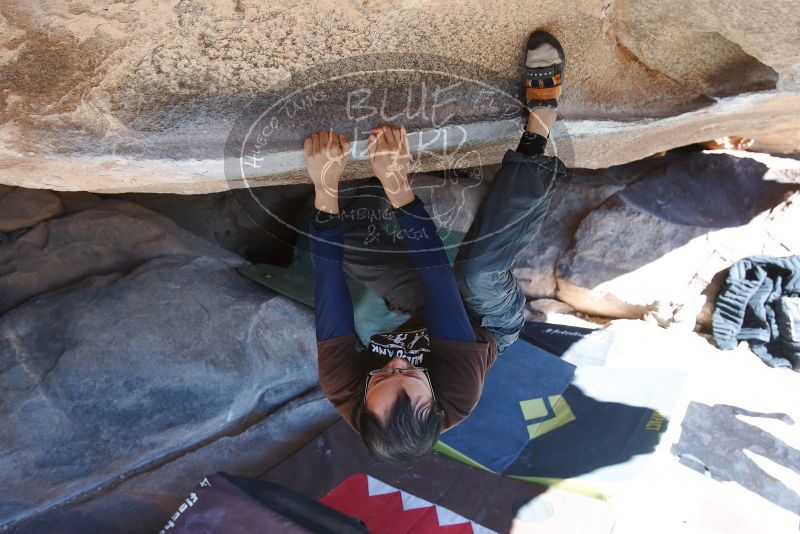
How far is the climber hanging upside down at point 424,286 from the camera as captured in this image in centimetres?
127

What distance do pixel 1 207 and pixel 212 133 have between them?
1144 millimetres

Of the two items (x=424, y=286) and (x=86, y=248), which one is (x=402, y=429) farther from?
(x=86, y=248)

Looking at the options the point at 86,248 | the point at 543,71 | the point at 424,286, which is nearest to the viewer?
the point at 424,286

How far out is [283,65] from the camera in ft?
4.26

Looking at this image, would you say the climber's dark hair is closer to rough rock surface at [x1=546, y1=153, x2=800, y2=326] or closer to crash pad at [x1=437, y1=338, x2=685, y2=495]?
crash pad at [x1=437, y1=338, x2=685, y2=495]

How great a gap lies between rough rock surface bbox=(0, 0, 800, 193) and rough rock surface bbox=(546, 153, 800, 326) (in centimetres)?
101

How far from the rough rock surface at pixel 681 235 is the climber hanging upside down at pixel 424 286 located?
4.59ft

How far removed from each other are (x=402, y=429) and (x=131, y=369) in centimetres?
112

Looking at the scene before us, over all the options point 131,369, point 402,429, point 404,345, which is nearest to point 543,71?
point 404,345

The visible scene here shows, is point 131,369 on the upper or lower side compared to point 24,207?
lower

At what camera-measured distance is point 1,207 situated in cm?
205

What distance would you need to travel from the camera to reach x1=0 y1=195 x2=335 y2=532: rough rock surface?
1.79 metres

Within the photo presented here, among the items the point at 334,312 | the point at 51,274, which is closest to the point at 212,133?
the point at 334,312

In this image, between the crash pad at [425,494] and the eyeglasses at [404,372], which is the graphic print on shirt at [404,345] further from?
the crash pad at [425,494]
